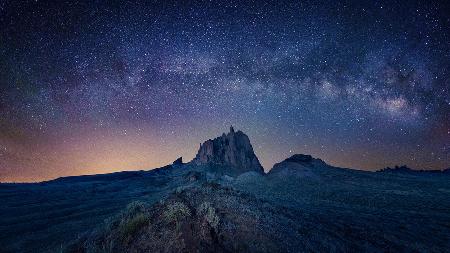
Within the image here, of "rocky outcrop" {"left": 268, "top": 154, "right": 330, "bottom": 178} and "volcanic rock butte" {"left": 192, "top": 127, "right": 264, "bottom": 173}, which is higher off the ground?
"volcanic rock butte" {"left": 192, "top": 127, "right": 264, "bottom": 173}

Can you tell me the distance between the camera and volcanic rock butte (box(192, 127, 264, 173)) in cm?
12812

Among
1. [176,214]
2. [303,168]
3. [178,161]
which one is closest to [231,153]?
[178,161]

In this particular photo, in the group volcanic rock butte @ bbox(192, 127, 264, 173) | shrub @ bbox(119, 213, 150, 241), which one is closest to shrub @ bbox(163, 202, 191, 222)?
shrub @ bbox(119, 213, 150, 241)

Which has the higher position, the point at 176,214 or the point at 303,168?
the point at 303,168

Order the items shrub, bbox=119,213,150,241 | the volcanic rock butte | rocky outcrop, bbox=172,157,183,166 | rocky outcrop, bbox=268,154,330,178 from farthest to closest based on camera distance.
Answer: rocky outcrop, bbox=172,157,183,166 → the volcanic rock butte → rocky outcrop, bbox=268,154,330,178 → shrub, bbox=119,213,150,241

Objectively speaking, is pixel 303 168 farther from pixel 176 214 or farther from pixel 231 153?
pixel 231 153

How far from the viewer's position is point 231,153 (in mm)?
131375

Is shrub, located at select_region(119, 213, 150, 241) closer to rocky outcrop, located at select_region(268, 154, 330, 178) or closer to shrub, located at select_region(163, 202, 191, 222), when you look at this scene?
shrub, located at select_region(163, 202, 191, 222)

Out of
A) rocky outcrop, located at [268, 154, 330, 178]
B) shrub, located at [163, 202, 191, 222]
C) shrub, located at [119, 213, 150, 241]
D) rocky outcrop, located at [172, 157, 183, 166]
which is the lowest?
shrub, located at [119, 213, 150, 241]

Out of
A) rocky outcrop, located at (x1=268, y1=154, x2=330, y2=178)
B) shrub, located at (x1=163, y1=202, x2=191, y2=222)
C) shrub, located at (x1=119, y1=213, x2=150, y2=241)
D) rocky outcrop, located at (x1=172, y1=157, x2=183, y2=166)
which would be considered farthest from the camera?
rocky outcrop, located at (x1=172, y1=157, x2=183, y2=166)

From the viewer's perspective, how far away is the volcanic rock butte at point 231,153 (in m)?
128

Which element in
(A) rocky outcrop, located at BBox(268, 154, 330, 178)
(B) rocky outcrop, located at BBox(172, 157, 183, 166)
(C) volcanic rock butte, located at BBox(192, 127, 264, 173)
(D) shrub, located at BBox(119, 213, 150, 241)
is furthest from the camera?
(B) rocky outcrop, located at BBox(172, 157, 183, 166)

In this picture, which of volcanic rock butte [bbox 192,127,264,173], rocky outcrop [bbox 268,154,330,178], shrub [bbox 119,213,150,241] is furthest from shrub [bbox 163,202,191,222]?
volcanic rock butte [bbox 192,127,264,173]

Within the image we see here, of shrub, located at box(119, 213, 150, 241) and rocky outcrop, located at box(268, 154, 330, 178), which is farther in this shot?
rocky outcrop, located at box(268, 154, 330, 178)
